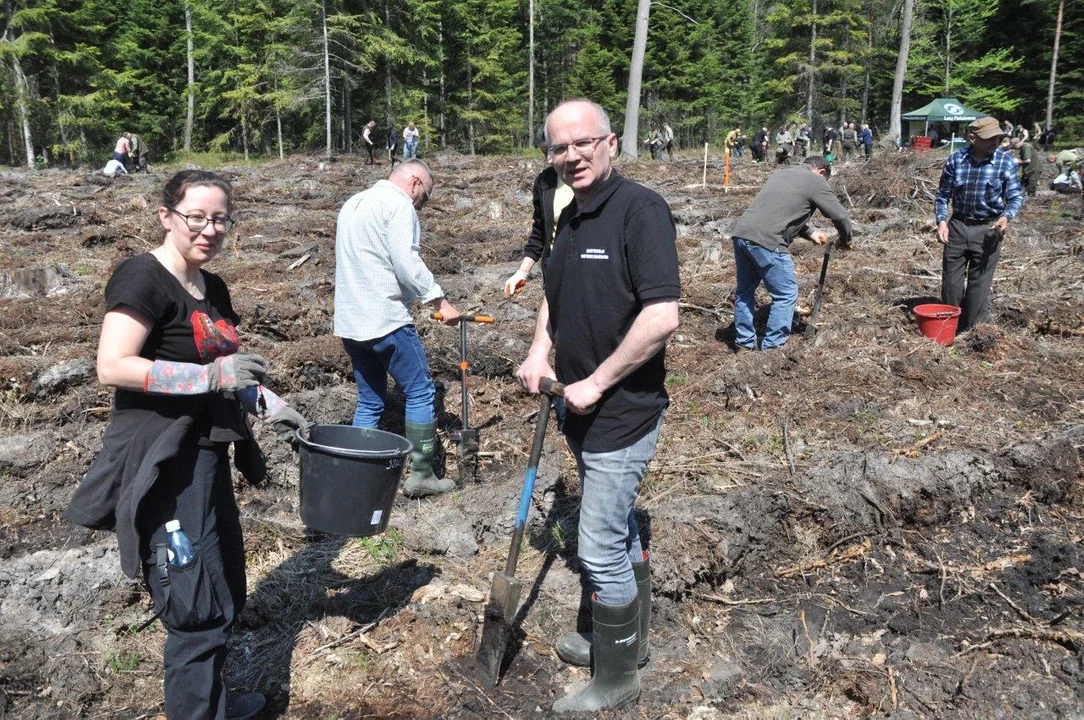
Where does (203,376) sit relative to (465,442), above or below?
above

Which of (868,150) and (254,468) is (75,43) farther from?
(254,468)

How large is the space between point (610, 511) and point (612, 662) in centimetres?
60

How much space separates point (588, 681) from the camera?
9.55 ft

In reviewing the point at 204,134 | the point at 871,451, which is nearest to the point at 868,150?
the point at 871,451

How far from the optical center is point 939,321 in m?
6.43

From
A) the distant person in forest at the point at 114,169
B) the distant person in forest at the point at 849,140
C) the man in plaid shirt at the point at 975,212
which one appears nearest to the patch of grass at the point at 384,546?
the man in plaid shirt at the point at 975,212

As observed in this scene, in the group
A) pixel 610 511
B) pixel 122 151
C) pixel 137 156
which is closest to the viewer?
pixel 610 511

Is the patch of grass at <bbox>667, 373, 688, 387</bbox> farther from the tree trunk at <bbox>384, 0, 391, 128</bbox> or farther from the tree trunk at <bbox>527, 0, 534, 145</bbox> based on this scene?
the tree trunk at <bbox>527, 0, 534, 145</bbox>

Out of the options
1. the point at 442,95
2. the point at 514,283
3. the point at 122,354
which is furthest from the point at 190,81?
the point at 122,354

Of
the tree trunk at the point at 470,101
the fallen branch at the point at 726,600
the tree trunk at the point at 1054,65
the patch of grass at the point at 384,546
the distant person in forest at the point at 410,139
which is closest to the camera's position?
the fallen branch at the point at 726,600

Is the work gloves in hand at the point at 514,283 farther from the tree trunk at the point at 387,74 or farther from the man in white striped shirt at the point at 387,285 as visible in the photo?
the tree trunk at the point at 387,74

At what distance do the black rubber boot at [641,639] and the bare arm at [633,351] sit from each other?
810mm

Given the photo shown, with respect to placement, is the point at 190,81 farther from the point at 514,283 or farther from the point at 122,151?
the point at 514,283

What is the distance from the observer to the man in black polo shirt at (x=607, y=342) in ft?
7.50
